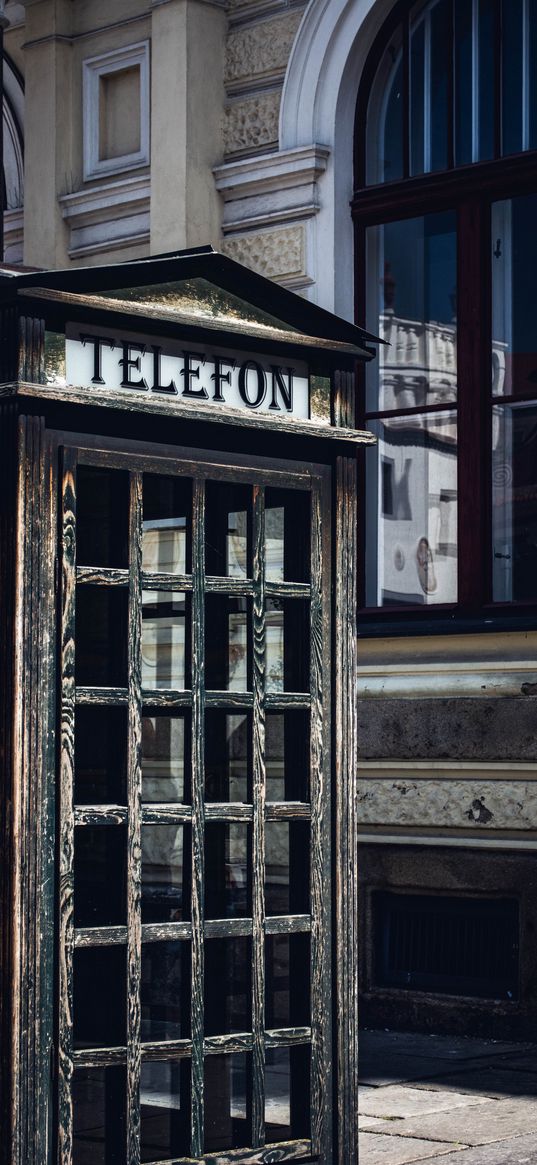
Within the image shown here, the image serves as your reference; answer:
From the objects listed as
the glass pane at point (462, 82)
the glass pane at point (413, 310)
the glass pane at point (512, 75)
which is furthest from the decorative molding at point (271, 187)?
the glass pane at point (512, 75)

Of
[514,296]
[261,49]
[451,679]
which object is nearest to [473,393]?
[514,296]

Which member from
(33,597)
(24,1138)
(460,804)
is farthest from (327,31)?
(24,1138)

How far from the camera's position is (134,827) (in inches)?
147

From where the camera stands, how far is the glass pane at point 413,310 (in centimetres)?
822

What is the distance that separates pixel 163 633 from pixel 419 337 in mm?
3310

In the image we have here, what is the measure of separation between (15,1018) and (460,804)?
4.37 metres

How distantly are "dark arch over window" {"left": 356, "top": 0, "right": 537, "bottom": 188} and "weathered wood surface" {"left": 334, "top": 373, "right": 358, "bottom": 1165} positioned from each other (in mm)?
4262

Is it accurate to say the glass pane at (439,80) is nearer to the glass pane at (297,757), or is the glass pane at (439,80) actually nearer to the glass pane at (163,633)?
the glass pane at (163,633)

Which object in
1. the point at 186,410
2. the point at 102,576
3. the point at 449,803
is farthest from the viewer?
the point at 449,803

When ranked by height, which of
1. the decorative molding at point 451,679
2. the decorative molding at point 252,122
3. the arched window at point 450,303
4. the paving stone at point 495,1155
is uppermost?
the decorative molding at point 252,122

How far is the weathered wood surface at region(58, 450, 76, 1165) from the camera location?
141 inches

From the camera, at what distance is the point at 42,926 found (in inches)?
140

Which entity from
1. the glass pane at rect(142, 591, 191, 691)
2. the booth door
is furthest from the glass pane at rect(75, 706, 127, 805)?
the glass pane at rect(142, 591, 191, 691)

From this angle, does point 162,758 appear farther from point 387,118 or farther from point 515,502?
point 387,118
